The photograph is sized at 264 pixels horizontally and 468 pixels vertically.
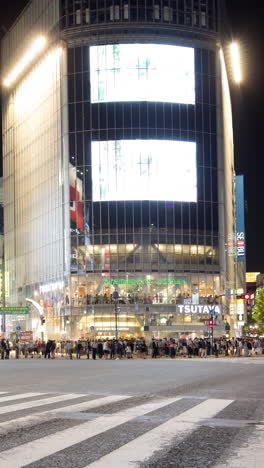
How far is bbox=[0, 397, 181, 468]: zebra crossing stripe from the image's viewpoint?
8016 mm

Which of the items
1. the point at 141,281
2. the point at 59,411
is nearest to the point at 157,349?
the point at 141,281

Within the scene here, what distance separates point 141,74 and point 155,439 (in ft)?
284

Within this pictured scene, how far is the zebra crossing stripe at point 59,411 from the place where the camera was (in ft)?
35.7

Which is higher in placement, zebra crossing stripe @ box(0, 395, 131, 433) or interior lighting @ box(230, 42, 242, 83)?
interior lighting @ box(230, 42, 242, 83)

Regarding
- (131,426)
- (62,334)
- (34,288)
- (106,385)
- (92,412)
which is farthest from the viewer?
(34,288)

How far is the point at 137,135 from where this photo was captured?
302 ft

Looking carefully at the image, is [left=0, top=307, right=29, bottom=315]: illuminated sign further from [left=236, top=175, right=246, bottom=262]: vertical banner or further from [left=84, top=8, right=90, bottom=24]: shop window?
[left=84, top=8, right=90, bottom=24]: shop window

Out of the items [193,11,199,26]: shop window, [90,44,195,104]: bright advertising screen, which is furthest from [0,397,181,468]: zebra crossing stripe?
[193,11,199,26]: shop window

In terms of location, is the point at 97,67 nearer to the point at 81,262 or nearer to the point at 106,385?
the point at 81,262

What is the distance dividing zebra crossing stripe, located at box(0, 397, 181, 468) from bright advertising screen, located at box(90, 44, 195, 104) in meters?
82.7

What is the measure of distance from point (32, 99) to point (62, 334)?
37238 millimetres

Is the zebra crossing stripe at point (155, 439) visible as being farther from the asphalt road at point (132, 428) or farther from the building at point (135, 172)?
the building at point (135, 172)

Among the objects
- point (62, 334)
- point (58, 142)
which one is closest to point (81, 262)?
point (62, 334)

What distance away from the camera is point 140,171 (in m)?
91.1
